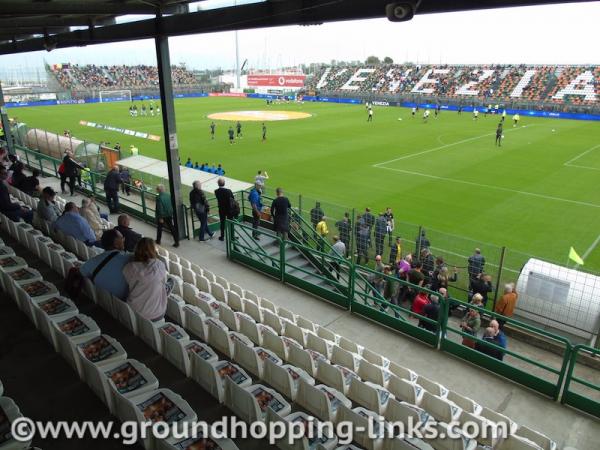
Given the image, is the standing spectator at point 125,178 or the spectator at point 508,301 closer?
the spectator at point 508,301

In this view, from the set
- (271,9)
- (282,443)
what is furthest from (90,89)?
(282,443)

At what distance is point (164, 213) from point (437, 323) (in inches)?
285

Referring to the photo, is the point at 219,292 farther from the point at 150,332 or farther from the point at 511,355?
the point at 511,355

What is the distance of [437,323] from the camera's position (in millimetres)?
7508

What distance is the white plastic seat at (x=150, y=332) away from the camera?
536cm

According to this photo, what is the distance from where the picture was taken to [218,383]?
15.6 feet

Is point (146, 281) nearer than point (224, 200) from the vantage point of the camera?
Yes

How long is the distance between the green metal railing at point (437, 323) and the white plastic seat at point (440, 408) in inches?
67.2

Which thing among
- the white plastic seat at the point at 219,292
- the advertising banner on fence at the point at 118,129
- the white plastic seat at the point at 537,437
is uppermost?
the white plastic seat at the point at 219,292

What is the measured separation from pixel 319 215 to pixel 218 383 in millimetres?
8808

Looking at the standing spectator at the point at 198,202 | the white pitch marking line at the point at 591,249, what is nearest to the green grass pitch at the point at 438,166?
the white pitch marking line at the point at 591,249

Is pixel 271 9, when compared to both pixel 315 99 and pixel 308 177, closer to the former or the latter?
pixel 308 177

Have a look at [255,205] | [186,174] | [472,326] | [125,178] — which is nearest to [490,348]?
Result: [472,326]

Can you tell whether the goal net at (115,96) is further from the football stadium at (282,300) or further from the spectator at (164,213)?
the spectator at (164,213)
